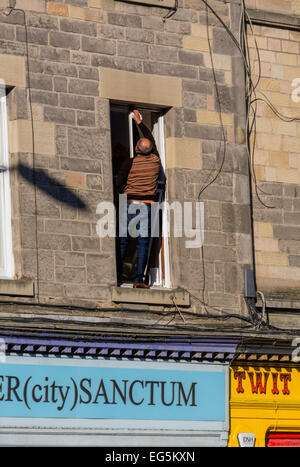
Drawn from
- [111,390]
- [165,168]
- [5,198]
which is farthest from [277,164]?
[111,390]

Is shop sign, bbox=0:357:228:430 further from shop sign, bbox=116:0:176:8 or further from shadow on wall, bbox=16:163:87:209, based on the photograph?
shop sign, bbox=116:0:176:8

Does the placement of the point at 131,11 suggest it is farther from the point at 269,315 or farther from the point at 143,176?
the point at 269,315

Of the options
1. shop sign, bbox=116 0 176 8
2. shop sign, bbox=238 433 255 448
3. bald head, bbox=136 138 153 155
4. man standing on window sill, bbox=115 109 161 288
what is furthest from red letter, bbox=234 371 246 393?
shop sign, bbox=116 0 176 8

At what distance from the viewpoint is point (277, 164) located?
19297 millimetres

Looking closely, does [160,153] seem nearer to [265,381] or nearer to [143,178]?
[143,178]

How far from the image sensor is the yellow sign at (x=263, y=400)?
18062 millimetres

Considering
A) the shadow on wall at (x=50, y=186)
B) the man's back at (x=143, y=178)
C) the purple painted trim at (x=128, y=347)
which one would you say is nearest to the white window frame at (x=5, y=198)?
the shadow on wall at (x=50, y=186)

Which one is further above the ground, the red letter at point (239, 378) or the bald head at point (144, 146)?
the bald head at point (144, 146)

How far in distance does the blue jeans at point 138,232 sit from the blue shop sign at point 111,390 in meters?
1.35

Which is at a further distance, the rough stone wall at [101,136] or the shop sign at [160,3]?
the shop sign at [160,3]

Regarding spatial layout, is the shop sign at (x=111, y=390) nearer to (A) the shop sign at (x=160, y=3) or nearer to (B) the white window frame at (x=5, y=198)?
(B) the white window frame at (x=5, y=198)

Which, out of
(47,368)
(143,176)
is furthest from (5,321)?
(143,176)

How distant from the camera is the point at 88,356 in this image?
17.0 meters
